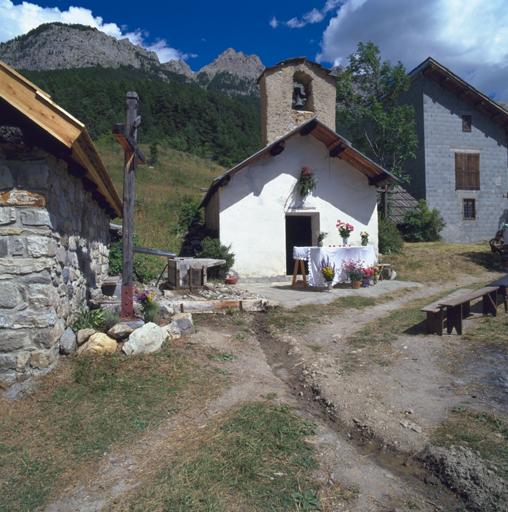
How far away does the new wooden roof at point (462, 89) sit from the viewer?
17.7 meters

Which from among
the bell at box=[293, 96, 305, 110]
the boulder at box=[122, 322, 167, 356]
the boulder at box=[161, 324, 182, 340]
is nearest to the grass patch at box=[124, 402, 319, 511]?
the boulder at box=[122, 322, 167, 356]

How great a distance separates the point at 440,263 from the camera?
42.0 feet

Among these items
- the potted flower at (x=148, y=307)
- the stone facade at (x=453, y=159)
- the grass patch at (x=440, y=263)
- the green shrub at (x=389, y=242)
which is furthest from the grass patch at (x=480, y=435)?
the stone facade at (x=453, y=159)

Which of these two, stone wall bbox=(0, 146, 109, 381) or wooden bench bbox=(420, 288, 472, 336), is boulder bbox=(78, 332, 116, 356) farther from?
wooden bench bbox=(420, 288, 472, 336)

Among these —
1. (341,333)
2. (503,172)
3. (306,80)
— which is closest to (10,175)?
(341,333)

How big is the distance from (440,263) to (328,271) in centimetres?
583

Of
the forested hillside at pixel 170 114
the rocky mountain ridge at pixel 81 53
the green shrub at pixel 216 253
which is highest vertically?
the rocky mountain ridge at pixel 81 53

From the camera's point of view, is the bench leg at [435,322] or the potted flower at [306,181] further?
the potted flower at [306,181]

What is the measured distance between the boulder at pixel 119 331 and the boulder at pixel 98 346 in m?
0.10

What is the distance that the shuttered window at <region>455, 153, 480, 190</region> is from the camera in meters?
18.3

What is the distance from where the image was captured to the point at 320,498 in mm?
2139

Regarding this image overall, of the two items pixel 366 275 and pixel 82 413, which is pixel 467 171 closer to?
pixel 366 275

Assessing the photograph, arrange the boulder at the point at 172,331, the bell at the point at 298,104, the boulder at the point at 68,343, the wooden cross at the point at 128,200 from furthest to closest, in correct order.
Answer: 1. the bell at the point at 298,104
2. the boulder at the point at 172,331
3. the wooden cross at the point at 128,200
4. the boulder at the point at 68,343

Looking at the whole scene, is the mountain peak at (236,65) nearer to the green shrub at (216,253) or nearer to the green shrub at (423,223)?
the green shrub at (423,223)
